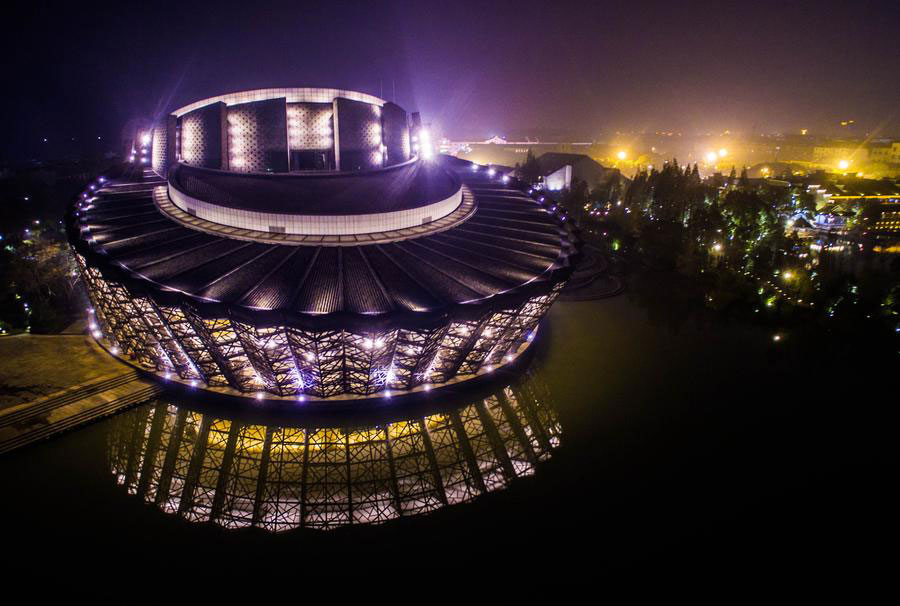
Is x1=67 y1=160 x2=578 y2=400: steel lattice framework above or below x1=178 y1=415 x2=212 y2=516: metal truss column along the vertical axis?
above

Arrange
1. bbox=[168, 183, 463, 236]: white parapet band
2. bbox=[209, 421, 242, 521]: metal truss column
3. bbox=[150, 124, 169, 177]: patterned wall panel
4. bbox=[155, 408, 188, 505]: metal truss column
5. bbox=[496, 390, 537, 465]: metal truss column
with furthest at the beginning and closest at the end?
bbox=[150, 124, 169, 177]: patterned wall panel → bbox=[168, 183, 463, 236]: white parapet band → bbox=[496, 390, 537, 465]: metal truss column → bbox=[155, 408, 188, 505]: metal truss column → bbox=[209, 421, 242, 521]: metal truss column

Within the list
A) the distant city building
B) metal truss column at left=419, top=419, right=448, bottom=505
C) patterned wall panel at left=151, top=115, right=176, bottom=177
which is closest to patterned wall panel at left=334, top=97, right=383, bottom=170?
patterned wall panel at left=151, top=115, right=176, bottom=177

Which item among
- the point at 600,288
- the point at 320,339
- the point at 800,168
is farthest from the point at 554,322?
the point at 800,168

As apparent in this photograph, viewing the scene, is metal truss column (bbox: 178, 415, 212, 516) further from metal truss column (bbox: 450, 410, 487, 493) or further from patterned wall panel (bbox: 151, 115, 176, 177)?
patterned wall panel (bbox: 151, 115, 176, 177)

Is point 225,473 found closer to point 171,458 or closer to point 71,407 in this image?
point 171,458

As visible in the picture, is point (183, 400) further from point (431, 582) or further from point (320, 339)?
point (431, 582)
